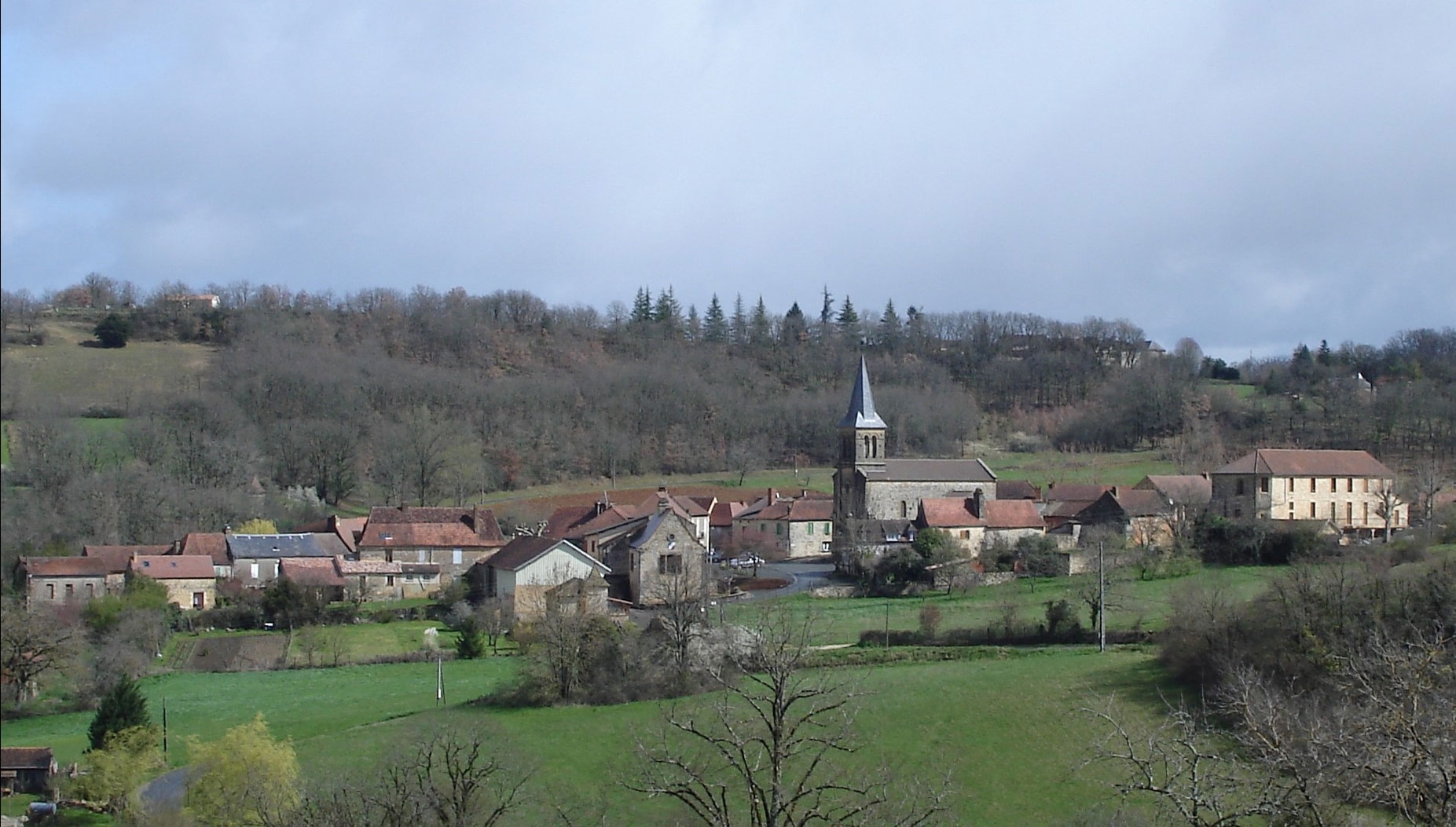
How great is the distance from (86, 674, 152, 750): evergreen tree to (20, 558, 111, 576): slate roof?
19.2 m

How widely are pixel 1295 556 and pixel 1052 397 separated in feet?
186

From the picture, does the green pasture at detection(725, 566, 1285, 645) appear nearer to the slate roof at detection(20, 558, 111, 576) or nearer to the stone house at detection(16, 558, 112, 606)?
the stone house at detection(16, 558, 112, 606)

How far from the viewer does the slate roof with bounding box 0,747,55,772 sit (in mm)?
28047

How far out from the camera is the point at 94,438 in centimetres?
5222

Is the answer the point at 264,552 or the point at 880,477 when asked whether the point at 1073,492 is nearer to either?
the point at 880,477

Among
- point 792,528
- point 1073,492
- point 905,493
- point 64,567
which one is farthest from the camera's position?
point 905,493

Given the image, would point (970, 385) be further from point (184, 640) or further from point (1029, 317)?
point (184, 640)

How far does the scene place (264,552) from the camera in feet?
171

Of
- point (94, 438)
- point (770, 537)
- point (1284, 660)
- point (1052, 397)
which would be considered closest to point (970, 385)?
point (1052, 397)

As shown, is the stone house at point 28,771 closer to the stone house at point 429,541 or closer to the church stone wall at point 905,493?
the stone house at point 429,541

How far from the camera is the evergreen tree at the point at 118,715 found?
28.9 m

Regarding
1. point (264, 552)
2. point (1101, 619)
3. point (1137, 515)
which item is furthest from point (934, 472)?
point (264, 552)

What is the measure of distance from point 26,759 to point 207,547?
77.4 ft

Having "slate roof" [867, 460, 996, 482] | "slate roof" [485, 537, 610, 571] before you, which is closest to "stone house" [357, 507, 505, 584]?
"slate roof" [485, 537, 610, 571]
